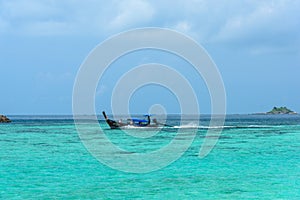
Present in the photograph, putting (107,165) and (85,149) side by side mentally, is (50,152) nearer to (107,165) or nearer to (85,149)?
(85,149)

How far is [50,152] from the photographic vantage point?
83.5ft

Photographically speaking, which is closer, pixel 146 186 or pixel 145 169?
pixel 146 186

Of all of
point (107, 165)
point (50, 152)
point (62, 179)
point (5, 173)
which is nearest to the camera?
point (62, 179)

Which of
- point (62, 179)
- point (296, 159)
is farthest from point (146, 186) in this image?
point (296, 159)

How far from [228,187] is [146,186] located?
263 cm

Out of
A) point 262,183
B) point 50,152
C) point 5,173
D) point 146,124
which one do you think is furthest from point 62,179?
point 146,124

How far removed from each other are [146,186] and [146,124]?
37095mm

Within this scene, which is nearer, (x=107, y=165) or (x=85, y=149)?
(x=107, y=165)

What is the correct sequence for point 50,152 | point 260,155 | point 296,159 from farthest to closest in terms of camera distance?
point 50,152, point 260,155, point 296,159

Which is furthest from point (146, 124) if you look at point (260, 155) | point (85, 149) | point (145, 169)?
point (145, 169)

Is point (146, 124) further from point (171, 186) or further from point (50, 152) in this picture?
point (171, 186)

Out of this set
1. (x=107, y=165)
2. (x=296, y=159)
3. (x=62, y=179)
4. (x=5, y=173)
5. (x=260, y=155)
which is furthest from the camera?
(x=260, y=155)

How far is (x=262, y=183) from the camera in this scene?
51.1 feet

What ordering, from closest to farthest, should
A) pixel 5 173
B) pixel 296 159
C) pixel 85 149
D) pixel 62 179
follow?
pixel 62 179, pixel 5 173, pixel 296 159, pixel 85 149
